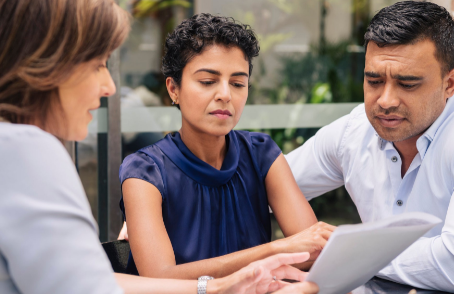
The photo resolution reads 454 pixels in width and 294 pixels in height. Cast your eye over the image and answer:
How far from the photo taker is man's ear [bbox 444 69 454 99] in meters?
1.76

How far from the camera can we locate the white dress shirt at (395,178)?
1465 mm

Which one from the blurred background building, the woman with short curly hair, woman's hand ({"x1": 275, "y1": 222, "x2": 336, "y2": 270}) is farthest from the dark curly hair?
the blurred background building

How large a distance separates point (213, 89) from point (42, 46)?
2.95 feet

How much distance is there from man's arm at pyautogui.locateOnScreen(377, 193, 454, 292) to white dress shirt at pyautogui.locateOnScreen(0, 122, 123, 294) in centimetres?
104

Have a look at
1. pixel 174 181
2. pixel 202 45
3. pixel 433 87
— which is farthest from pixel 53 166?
pixel 433 87

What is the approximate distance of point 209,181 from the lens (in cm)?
177

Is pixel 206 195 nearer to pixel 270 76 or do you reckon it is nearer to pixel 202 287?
pixel 202 287

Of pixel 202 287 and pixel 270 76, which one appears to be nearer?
pixel 202 287

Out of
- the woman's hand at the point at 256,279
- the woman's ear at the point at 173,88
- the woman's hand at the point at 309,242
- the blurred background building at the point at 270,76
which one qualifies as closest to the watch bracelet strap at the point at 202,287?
the woman's hand at the point at 256,279

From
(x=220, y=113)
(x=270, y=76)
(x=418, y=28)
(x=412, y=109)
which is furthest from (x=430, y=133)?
(x=270, y=76)

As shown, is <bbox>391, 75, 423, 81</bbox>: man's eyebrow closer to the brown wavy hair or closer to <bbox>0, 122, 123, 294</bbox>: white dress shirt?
the brown wavy hair

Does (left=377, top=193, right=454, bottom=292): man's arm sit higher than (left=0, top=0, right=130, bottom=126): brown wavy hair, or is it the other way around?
(left=0, top=0, right=130, bottom=126): brown wavy hair

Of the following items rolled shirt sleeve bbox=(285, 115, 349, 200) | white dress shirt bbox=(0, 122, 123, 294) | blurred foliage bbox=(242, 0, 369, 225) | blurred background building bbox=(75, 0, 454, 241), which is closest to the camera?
white dress shirt bbox=(0, 122, 123, 294)

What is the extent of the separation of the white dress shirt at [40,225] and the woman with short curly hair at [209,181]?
0.71 m
